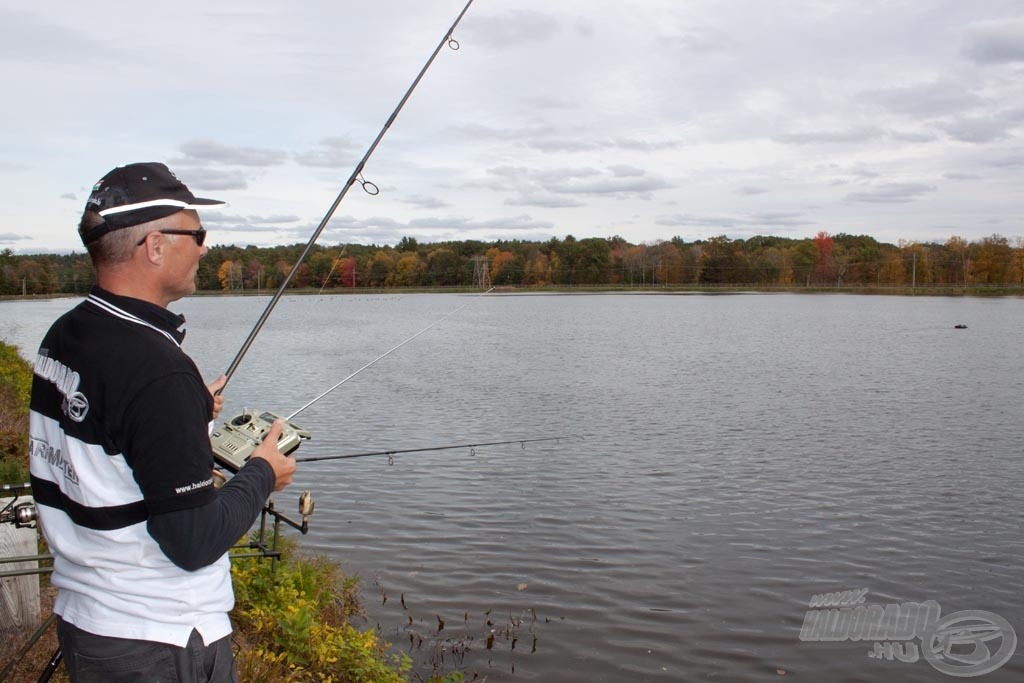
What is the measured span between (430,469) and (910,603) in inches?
266

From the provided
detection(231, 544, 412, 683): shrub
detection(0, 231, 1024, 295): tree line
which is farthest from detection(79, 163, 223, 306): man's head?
detection(0, 231, 1024, 295): tree line

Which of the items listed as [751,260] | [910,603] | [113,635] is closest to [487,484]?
[910,603]

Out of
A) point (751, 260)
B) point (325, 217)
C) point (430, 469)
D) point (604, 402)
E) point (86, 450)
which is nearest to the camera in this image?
point (86, 450)

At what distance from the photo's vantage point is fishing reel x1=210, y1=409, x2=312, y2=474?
3.50m

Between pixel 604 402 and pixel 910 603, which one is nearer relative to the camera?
pixel 910 603

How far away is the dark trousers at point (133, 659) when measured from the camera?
216 centimetres

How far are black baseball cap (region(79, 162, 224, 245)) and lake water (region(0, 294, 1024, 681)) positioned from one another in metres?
5.19

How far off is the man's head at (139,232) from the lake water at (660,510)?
5.09 metres

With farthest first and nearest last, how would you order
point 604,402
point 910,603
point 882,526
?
1. point 604,402
2. point 882,526
3. point 910,603

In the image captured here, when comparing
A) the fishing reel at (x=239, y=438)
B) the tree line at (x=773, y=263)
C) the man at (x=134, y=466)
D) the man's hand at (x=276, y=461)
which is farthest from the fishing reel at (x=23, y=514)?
the tree line at (x=773, y=263)

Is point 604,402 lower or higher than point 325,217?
lower

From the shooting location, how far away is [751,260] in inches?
5630

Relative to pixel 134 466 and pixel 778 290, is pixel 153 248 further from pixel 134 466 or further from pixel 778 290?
pixel 778 290

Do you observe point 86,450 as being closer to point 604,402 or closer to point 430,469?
point 430,469
